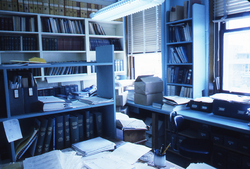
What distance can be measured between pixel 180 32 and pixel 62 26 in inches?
86.9

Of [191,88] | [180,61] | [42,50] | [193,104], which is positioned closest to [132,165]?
[193,104]

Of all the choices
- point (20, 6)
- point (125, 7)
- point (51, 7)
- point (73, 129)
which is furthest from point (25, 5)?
point (73, 129)

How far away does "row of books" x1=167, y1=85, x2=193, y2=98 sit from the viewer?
11.2 feet

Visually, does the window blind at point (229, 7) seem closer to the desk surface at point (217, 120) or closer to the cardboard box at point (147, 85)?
the cardboard box at point (147, 85)

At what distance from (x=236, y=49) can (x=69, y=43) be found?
9.84 ft

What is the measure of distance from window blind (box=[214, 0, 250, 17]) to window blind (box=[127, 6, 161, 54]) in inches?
42.7

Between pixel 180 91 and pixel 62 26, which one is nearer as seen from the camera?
pixel 180 91

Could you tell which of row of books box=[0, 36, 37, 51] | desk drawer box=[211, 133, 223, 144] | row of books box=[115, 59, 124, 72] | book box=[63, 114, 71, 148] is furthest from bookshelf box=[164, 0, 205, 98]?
row of books box=[0, 36, 37, 51]

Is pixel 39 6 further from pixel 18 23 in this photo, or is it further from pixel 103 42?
pixel 103 42

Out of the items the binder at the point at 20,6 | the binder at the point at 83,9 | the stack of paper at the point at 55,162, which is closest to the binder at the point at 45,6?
the binder at the point at 20,6

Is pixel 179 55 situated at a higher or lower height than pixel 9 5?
lower

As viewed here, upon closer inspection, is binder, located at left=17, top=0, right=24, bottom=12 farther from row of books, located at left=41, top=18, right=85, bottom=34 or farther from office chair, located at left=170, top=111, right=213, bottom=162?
office chair, located at left=170, top=111, right=213, bottom=162

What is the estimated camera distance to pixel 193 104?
299cm

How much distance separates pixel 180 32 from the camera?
11.5ft
